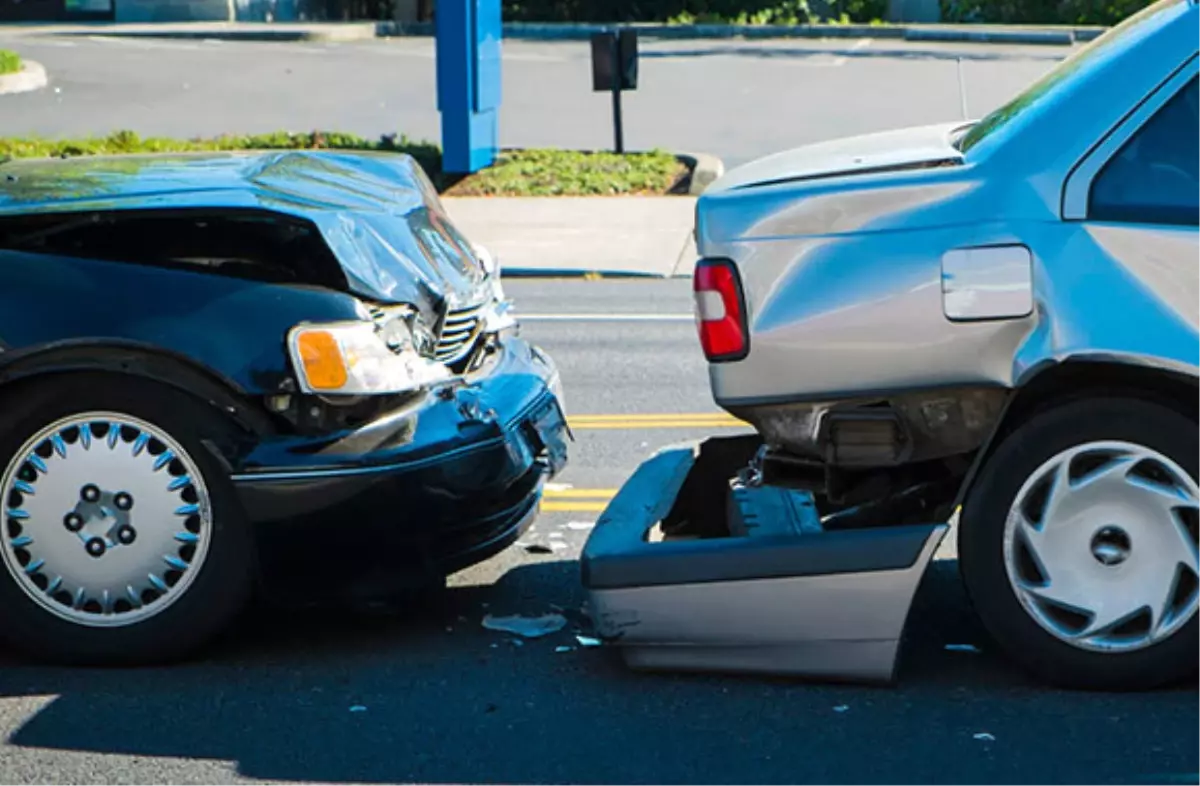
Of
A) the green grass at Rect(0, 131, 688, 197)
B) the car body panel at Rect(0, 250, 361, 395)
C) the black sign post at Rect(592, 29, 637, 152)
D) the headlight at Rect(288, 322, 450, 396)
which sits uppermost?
the car body panel at Rect(0, 250, 361, 395)

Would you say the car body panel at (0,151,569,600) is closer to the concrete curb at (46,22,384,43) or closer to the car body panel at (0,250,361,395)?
the car body panel at (0,250,361,395)

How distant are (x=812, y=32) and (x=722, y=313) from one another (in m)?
29.8

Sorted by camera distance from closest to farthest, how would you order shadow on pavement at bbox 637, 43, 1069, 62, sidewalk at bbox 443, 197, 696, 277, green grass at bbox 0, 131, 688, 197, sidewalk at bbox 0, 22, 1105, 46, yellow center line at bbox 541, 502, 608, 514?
yellow center line at bbox 541, 502, 608, 514 → sidewalk at bbox 443, 197, 696, 277 → green grass at bbox 0, 131, 688, 197 → shadow on pavement at bbox 637, 43, 1069, 62 → sidewalk at bbox 0, 22, 1105, 46

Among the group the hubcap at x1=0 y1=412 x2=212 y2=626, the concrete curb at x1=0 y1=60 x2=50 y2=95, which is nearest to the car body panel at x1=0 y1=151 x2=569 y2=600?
the hubcap at x1=0 y1=412 x2=212 y2=626

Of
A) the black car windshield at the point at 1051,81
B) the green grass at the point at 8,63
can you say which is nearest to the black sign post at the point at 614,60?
the green grass at the point at 8,63

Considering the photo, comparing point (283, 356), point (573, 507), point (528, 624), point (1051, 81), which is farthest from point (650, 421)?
point (283, 356)

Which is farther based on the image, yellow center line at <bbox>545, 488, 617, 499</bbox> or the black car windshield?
yellow center line at <bbox>545, 488, 617, 499</bbox>

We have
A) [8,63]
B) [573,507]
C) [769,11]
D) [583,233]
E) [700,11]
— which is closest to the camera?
[573,507]

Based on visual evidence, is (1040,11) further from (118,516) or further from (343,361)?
(118,516)

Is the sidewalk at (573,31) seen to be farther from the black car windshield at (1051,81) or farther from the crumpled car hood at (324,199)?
the black car windshield at (1051,81)

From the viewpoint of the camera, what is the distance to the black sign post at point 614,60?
18297 mm

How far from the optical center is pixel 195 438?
4.89 meters

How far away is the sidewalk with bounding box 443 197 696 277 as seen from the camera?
14.2 m

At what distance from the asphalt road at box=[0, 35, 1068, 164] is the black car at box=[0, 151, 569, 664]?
15.7m
